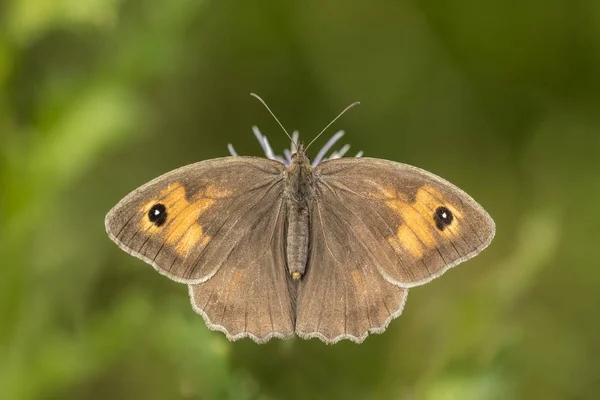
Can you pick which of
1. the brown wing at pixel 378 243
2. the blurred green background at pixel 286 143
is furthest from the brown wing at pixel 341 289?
the blurred green background at pixel 286 143

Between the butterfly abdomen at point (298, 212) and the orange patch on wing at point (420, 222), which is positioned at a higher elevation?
the butterfly abdomen at point (298, 212)

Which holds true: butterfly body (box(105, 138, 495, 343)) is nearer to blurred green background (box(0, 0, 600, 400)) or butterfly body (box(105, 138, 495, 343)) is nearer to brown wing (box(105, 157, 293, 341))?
brown wing (box(105, 157, 293, 341))

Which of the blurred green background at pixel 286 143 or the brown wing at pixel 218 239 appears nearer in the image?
the brown wing at pixel 218 239

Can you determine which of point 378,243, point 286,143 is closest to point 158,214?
point 378,243

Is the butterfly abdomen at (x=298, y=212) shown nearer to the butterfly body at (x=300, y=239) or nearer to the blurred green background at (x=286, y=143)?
the butterfly body at (x=300, y=239)

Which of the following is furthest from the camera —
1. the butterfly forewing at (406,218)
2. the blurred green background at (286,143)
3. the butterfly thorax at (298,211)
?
the blurred green background at (286,143)

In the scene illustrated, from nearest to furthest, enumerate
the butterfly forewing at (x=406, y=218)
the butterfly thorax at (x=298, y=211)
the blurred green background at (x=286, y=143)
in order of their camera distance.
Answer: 1. the butterfly forewing at (x=406, y=218)
2. the butterfly thorax at (x=298, y=211)
3. the blurred green background at (x=286, y=143)
